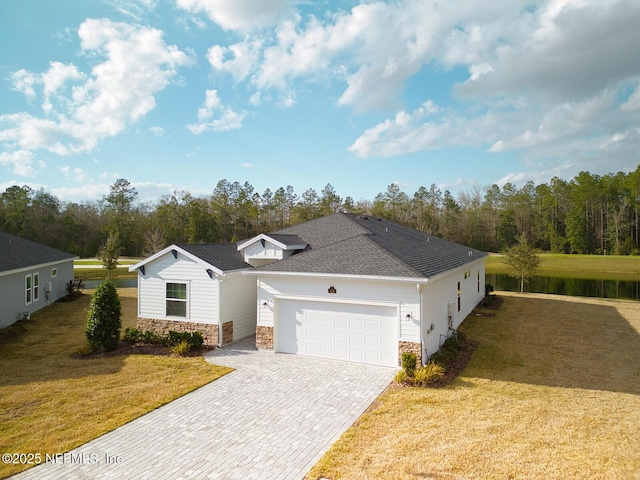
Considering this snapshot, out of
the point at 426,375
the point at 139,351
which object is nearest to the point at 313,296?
the point at 426,375

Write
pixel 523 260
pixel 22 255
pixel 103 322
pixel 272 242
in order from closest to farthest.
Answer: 1. pixel 103 322
2. pixel 272 242
3. pixel 22 255
4. pixel 523 260

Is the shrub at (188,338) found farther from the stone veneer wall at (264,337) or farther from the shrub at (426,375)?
the shrub at (426,375)

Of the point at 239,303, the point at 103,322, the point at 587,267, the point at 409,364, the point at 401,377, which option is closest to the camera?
the point at 401,377

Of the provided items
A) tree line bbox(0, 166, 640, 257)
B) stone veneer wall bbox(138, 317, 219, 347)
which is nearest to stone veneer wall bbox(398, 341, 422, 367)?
stone veneer wall bbox(138, 317, 219, 347)

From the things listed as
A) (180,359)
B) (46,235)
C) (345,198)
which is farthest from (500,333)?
(46,235)

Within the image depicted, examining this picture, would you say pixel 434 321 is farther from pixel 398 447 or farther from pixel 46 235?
pixel 46 235

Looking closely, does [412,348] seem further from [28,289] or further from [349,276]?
[28,289]

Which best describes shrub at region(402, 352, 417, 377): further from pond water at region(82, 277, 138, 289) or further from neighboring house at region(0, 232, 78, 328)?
pond water at region(82, 277, 138, 289)
